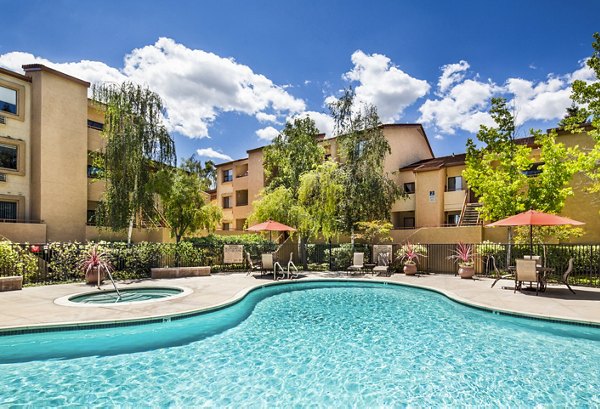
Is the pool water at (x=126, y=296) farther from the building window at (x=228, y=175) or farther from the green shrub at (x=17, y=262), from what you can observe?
the building window at (x=228, y=175)

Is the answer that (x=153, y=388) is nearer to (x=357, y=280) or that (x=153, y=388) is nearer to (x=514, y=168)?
(x=357, y=280)

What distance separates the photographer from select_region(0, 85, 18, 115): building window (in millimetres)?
19141

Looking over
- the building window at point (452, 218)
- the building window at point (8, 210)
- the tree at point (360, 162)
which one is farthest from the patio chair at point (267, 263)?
the building window at point (452, 218)

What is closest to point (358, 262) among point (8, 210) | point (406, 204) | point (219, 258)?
point (219, 258)

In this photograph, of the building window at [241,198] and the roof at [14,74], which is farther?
the building window at [241,198]

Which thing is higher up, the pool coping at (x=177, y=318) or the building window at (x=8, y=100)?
the building window at (x=8, y=100)

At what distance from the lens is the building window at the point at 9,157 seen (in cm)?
1928

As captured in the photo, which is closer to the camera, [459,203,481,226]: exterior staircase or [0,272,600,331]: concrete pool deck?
[0,272,600,331]: concrete pool deck

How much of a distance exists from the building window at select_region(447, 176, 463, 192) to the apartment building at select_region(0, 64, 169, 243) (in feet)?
81.7

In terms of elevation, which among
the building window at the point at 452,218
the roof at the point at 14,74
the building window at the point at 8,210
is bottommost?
the building window at the point at 452,218

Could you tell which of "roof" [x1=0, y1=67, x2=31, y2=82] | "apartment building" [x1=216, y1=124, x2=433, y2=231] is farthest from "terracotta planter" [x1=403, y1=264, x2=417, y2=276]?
"roof" [x1=0, y1=67, x2=31, y2=82]

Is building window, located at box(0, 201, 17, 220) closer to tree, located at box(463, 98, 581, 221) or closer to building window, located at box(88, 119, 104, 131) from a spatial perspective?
building window, located at box(88, 119, 104, 131)

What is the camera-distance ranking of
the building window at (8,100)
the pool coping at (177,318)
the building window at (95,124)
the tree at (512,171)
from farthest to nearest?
the building window at (95,124), the building window at (8,100), the tree at (512,171), the pool coping at (177,318)

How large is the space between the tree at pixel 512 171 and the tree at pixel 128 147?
17.3m
